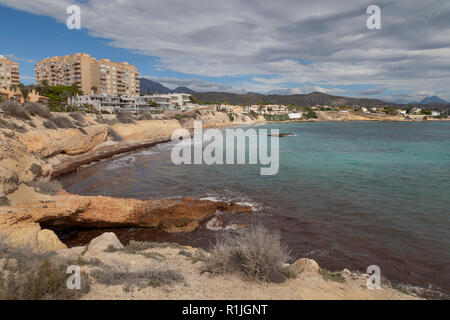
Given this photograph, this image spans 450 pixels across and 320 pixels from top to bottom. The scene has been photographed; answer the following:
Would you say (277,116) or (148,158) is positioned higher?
(277,116)

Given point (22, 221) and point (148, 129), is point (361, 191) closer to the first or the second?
point (22, 221)

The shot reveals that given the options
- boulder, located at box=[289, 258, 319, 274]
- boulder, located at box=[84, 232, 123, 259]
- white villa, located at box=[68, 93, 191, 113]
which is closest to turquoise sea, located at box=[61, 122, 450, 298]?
boulder, located at box=[289, 258, 319, 274]

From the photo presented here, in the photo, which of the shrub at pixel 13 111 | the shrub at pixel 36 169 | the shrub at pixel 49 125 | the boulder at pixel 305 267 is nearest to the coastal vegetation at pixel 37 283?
the boulder at pixel 305 267

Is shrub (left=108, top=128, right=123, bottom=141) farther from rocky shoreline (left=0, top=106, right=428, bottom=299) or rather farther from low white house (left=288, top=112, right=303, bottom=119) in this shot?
low white house (left=288, top=112, right=303, bottom=119)

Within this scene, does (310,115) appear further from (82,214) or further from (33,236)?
(33,236)

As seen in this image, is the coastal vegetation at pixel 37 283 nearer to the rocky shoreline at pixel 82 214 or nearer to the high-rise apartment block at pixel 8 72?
the rocky shoreline at pixel 82 214

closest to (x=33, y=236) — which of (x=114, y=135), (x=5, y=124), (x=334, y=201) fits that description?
(x=334, y=201)

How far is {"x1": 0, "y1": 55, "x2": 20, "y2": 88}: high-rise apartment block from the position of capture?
Answer: 87.8 meters

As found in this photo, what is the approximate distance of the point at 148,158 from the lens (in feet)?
105

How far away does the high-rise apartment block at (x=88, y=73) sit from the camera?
87.1m
